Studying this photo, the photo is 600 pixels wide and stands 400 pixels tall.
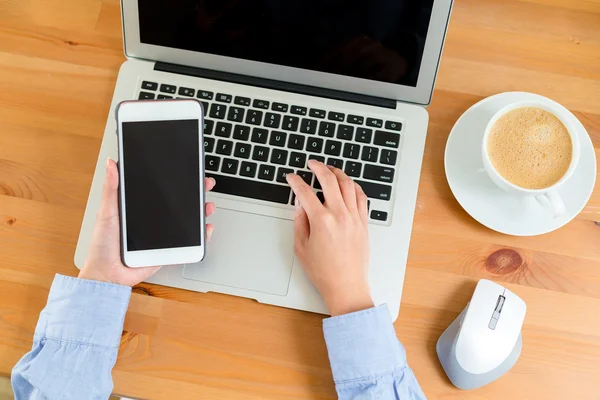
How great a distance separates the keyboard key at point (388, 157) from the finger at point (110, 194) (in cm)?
33

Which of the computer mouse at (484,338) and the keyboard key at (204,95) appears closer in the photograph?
the computer mouse at (484,338)

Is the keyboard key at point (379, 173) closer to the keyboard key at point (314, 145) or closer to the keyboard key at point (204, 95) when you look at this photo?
the keyboard key at point (314, 145)

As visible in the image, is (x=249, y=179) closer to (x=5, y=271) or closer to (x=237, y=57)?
(x=237, y=57)

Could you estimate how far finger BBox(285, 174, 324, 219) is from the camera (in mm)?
747

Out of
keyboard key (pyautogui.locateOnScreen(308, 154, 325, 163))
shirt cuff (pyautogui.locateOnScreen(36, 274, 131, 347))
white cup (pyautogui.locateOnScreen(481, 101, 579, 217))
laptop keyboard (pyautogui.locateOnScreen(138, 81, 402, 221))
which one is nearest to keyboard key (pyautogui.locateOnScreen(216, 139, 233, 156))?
laptop keyboard (pyautogui.locateOnScreen(138, 81, 402, 221))

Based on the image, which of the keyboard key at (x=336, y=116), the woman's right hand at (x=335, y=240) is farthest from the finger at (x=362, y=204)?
the keyboard key at (x=336, y=116)

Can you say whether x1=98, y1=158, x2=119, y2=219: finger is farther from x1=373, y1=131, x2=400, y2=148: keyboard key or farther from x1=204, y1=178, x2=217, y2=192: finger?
x1=373, y1=131, x2=400, y2=148: keyboard key

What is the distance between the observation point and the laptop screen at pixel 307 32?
73 cm

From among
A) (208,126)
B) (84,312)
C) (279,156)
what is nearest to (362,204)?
(279,156)

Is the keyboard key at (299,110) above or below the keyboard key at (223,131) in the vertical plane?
above

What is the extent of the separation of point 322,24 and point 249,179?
8.4 inches

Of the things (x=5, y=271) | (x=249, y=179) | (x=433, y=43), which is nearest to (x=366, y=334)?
(x=249, y=179)

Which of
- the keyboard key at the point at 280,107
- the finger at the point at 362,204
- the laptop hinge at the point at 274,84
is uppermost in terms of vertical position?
the laptop hinge at the point at 274,84

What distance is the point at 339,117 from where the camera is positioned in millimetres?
802
